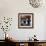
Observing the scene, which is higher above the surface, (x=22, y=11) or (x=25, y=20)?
(x=22, y=11)

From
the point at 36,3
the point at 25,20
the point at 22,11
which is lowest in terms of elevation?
the point at 25,20

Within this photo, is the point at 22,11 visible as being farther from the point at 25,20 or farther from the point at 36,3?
the point at 36,3

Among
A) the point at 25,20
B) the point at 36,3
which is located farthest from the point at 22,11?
the point at 36,3

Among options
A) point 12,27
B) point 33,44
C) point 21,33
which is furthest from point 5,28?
point 33,44

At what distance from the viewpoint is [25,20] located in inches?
201

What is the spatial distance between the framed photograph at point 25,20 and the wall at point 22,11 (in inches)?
4.5

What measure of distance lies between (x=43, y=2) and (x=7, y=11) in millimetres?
1412

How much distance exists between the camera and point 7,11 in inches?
200

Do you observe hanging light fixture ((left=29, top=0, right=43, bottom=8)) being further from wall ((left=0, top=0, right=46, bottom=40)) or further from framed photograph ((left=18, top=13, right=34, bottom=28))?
framed photograph ((left=18, top=13, right=34, bottom=28))

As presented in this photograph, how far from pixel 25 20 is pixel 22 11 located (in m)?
0.36

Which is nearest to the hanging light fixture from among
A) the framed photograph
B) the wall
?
the wall

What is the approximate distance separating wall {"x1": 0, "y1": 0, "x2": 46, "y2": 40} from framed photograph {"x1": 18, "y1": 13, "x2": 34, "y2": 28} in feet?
0.37

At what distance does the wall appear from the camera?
16.5 feet

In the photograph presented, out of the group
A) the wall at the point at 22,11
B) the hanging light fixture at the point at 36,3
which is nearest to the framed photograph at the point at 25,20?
the wall at the point at 22,11
